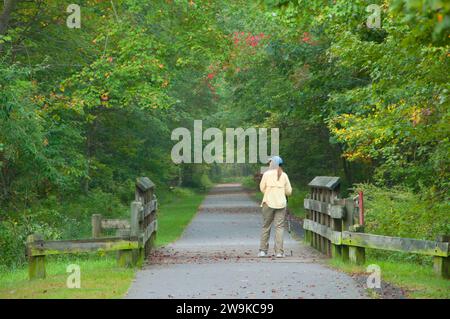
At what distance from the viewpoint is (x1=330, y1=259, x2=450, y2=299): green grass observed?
9617 millimetres

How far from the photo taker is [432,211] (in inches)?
575

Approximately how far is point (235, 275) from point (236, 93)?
24047 millimetres

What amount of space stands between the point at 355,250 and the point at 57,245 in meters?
4.82

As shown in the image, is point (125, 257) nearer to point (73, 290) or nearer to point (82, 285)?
point (82, 285)

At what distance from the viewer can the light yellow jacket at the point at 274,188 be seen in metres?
15.5

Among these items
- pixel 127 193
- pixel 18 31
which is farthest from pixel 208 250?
pixel 127 193

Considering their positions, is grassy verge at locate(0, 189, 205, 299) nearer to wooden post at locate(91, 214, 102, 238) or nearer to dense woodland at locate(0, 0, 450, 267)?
wooden post at locate(91, 214, 102, 238)

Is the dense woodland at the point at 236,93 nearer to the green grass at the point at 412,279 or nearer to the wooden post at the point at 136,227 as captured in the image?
the green grass at the point at 412,279

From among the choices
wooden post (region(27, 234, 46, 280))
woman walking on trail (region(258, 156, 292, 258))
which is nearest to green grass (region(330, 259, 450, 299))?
woman walking on trail (region(258, 156, 292, 258))

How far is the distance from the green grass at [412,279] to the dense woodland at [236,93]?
1955 millimetres

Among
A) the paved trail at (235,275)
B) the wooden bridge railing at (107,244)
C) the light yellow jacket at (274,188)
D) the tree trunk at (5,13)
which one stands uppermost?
the tree trunk at (5,13)

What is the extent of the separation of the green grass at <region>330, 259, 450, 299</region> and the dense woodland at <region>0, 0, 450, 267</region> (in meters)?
1.96

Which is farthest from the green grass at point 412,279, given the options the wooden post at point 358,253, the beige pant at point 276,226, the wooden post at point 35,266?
the wooden post at point 35,266

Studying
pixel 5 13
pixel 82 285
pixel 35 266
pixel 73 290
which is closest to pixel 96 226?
pixel 35 266
